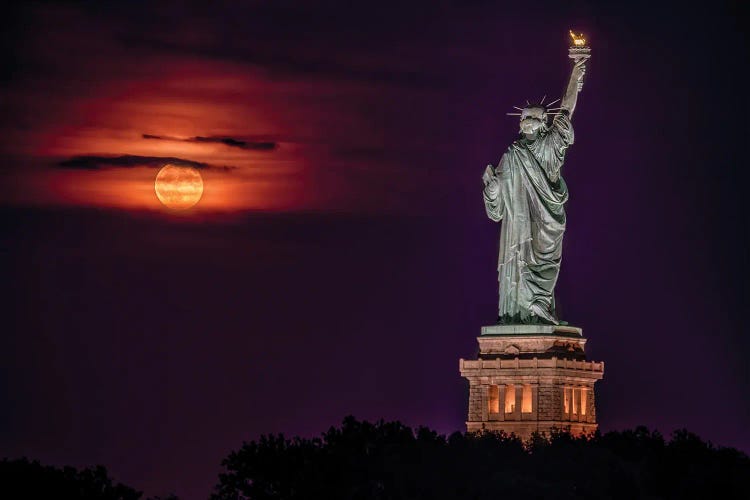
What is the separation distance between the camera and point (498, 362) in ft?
455

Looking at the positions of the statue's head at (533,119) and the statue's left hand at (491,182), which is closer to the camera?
the statue's head at (533,119)

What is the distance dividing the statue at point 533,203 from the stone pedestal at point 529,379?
92cm

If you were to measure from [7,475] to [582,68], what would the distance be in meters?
26.5

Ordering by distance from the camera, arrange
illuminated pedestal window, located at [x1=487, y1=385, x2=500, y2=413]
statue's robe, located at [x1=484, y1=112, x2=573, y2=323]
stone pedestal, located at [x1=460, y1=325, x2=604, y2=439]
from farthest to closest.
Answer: illuminated pedestal window, located at [x1=487, y1=385, x2=500, y2=413], statue's robe, located at [x1=484, y1=112, x2=573, y2=323], stone pedestal, located at [x1=460, y1=325, x2=604, y2=439]

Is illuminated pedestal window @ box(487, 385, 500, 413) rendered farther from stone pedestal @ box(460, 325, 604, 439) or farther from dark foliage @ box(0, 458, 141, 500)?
dark foliage @ box(0, 458, 141, 500)

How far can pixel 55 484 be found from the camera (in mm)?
141500

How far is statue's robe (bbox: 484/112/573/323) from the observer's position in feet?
457

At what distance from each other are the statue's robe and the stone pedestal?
3.35ft

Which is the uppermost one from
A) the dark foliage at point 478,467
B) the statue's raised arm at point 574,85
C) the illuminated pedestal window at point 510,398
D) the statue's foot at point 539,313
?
the statue's raised arm at point 574,85

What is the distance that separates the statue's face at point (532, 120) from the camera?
139 meters

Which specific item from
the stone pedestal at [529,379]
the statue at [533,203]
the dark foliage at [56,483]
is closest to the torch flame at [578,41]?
the statue at [533,203]

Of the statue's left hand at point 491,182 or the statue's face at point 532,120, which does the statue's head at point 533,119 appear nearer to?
the statue's face at point 532,120

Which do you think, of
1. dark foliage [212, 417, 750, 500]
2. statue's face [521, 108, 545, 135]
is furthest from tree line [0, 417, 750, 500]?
statue's face [521, 108, 545, 135]

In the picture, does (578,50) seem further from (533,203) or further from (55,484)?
(55,484)
